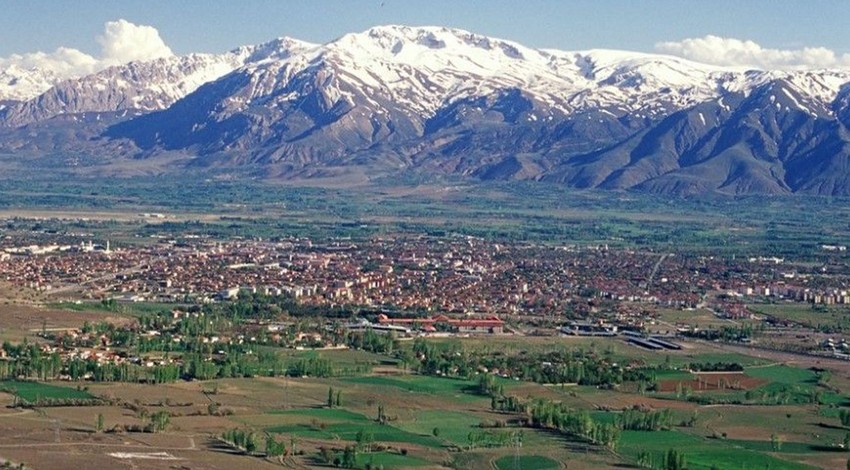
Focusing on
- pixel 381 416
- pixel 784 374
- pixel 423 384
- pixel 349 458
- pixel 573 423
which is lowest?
pixel 349 458

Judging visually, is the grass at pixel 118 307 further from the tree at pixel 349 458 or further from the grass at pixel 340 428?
the tree at pixel 349 458

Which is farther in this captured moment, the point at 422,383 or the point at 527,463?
the point at 422,383

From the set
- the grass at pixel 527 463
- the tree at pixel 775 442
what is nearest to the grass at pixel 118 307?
the grass at pixel 527 463

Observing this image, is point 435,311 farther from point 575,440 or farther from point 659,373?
point 575,440

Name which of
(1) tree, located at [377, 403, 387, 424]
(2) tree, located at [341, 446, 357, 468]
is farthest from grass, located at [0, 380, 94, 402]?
(2) tree, located at [341, 446, 357, 468]

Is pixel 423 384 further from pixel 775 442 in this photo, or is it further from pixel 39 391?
pixel 775 442

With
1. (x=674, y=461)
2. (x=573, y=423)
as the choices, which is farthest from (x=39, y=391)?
→ (x=674, y=461)
